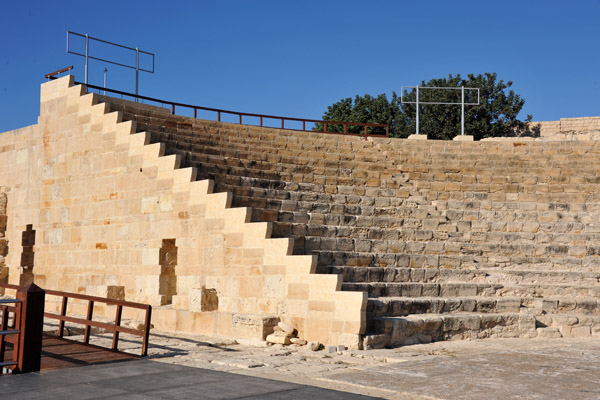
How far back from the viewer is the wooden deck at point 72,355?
7402 millimetres

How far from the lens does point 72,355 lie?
7.90m

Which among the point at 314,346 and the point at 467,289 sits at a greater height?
the point at 467,289

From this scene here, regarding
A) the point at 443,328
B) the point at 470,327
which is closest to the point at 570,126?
the point at 470,327

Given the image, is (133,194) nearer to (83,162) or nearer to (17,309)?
(83,162)

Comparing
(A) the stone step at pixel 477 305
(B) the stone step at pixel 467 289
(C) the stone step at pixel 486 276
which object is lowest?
(A) the stone step at pixel 477 305

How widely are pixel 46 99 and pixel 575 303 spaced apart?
11763 millimetres

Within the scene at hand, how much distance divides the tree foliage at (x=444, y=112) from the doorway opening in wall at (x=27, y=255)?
78.4 ft

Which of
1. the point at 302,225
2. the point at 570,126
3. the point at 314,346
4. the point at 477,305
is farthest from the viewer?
the point at 570,126

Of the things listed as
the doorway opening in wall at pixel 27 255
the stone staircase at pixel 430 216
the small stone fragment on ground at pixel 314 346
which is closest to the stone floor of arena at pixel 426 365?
the small stone fragment on ground at pixel 314 346

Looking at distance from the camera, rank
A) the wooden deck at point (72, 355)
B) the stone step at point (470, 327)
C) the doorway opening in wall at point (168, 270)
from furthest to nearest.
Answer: the doorway opening in wall at point (168, 270), the stone step at point (470, 327), the wooden deck at point (72, 355)

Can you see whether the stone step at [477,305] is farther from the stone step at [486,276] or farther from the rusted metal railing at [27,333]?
the rusted metal railing at [27,333]

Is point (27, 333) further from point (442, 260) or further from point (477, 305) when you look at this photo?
point (442, 260)

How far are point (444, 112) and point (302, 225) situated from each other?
88.8 ft

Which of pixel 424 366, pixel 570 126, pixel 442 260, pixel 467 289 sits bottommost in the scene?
pixel 424 366
